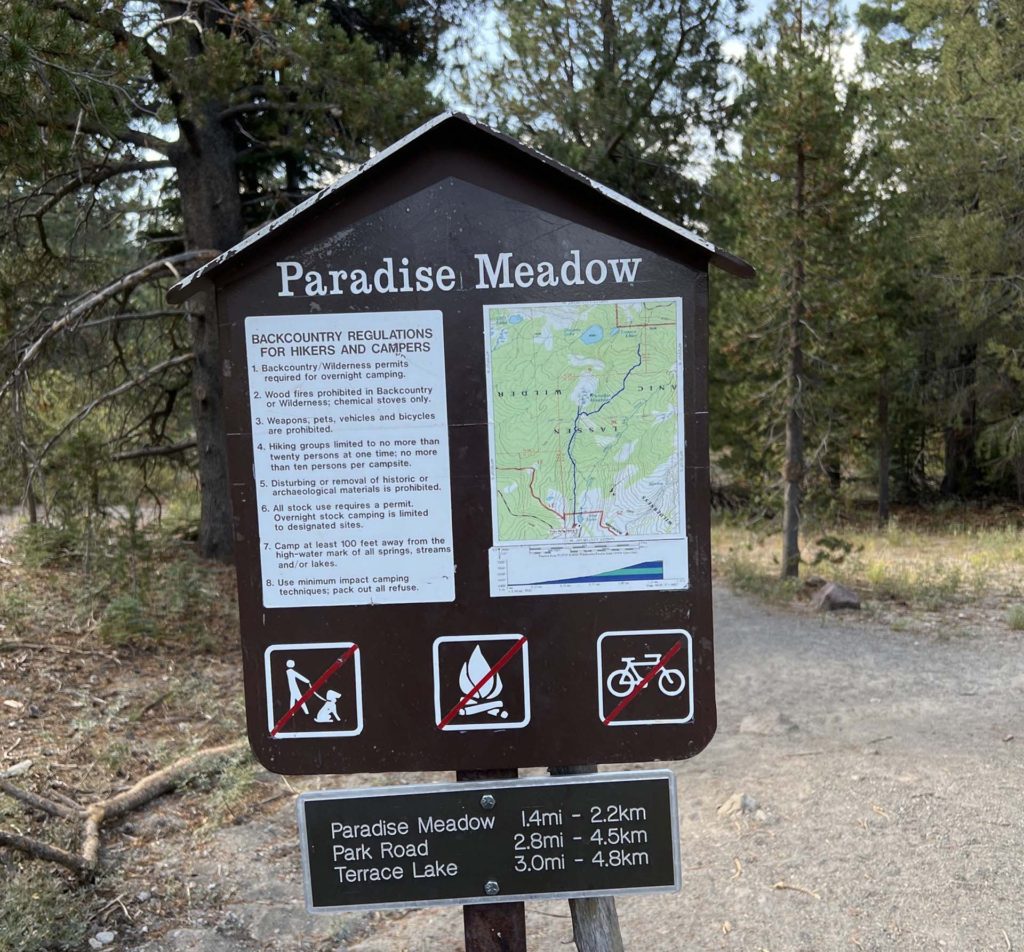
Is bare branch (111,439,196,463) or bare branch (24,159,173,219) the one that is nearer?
bare branch (24,159,173,219)

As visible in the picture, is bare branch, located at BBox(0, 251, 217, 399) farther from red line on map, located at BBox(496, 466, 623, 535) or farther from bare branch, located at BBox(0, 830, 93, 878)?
red line on map, located at BBox(496, 466, 623, 535)

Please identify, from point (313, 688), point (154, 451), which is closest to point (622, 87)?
point (154, 451)

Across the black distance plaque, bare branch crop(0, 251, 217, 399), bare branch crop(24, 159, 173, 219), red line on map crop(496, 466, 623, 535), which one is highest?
bare branch crop(24, 159, 173, 219)

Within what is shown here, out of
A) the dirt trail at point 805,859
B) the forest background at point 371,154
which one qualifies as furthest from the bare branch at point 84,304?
the dirt trail at point 805,859

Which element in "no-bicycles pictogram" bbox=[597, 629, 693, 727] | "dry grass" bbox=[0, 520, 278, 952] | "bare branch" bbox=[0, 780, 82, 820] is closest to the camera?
"no-bicycles pictogram" bbox=[597, 629, 693, 727]

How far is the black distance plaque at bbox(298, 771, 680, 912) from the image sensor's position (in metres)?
2.21

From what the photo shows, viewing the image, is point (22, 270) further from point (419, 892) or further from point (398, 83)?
point (419, 892)

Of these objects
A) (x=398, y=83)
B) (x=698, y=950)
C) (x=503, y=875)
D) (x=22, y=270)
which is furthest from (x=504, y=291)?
(x=22, y=270)

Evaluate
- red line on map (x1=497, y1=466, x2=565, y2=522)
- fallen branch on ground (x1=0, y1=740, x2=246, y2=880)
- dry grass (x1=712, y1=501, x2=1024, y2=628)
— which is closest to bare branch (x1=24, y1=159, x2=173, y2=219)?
fallen branch on ground (x1=0, y1=740, x2=246, y2=880)

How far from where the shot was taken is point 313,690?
2227 mm

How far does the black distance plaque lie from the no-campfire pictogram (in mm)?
205

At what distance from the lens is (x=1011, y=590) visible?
10.7 m

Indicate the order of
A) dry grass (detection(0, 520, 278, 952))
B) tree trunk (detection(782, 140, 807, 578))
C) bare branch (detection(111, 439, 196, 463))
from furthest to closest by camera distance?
tree trunk (detection(782, 140, 807, 578)), bare branch (detection(111, 439, 196, 463)), dry grass (detection(0, 520, 278, 952))

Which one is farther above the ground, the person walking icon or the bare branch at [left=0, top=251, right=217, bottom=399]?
the bare branch at [left=0, top=251, right=217, bottom=399]
